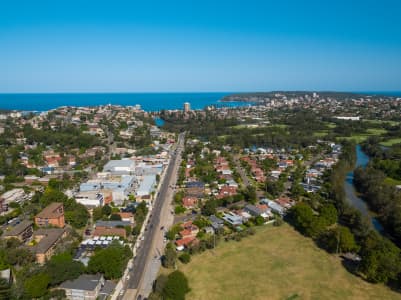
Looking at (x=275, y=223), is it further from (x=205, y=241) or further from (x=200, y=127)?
(x=200, y=127)

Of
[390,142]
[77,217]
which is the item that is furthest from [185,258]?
[390,142]

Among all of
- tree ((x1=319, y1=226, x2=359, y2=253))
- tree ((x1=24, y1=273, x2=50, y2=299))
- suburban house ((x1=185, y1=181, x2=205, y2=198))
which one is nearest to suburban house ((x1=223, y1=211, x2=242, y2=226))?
suburban house ((x1=185, y1=181, x2=205, y2=198))

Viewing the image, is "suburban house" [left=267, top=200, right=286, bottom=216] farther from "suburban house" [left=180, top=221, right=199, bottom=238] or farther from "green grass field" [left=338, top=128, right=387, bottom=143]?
"green grass field" [left=338, top=128, right=387, bottom=143]

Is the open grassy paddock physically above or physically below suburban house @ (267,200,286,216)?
above

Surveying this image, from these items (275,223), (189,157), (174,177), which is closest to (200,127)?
(189,157)

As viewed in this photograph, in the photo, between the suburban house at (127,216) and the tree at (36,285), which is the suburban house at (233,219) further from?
the tree at (36,285)

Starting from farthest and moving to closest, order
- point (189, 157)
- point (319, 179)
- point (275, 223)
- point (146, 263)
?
point (189, 157) → point (319, 179) → point (275, 223) → point (146, 263)
